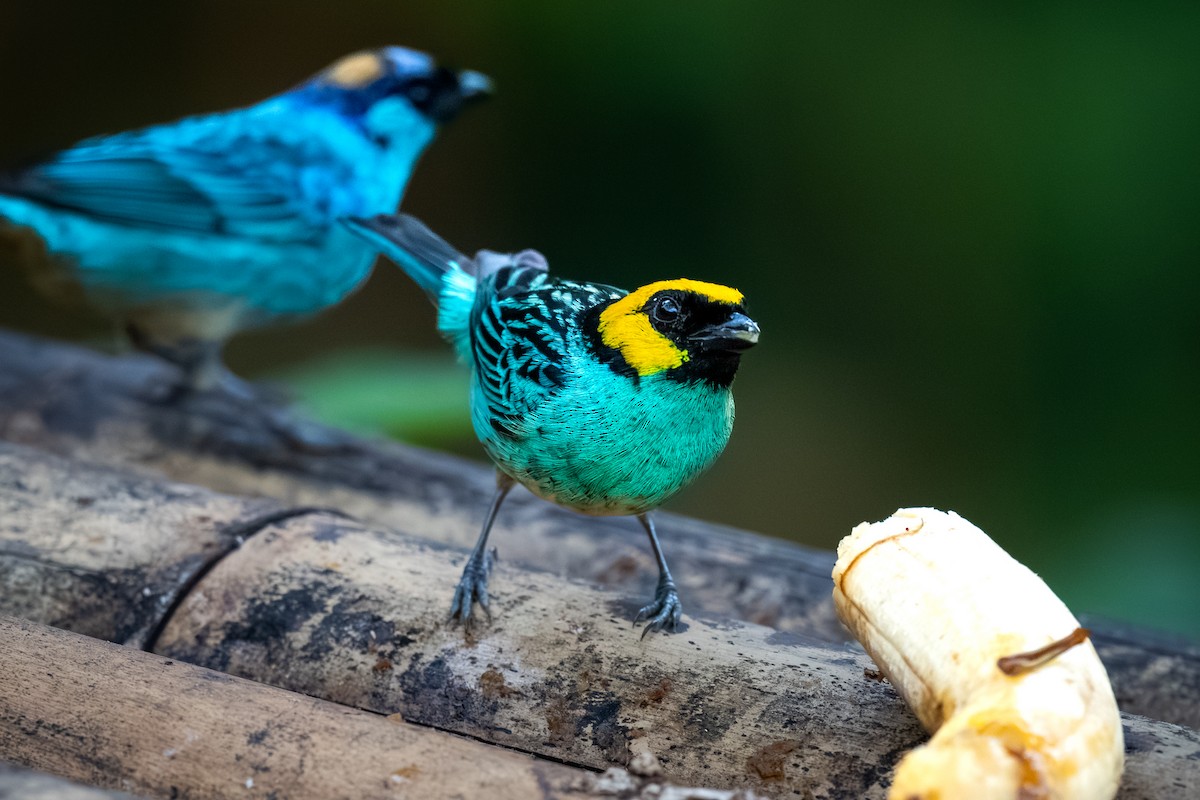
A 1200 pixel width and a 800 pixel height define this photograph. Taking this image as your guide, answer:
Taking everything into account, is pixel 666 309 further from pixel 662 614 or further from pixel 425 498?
pixel 425 498

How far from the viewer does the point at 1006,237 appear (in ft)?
14.7

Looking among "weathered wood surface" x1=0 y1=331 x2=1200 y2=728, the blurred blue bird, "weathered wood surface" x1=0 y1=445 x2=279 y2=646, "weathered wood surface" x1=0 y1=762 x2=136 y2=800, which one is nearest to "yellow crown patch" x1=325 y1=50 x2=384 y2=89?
the blurred blue bird

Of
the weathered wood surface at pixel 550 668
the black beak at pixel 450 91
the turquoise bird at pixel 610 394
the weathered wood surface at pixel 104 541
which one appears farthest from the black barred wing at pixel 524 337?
the black beak at pixel 450 91

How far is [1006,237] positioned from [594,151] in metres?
1.80

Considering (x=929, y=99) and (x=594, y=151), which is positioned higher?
(x=929, y=99)

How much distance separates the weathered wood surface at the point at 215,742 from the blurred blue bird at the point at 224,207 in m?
1.90

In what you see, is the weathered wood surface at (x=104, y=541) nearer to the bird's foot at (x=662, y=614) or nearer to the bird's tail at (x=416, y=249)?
the bird's tail at (x=416, y=249)

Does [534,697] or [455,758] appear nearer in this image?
[455,758]

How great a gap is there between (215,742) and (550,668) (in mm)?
491

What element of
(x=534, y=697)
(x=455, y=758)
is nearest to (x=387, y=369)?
(x=534, y=697)

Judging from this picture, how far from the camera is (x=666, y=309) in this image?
1.78m

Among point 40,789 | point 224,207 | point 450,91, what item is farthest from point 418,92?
point 40,789

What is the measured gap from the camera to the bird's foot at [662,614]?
1802 millimetres

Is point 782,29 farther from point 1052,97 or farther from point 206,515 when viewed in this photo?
point 206,515
